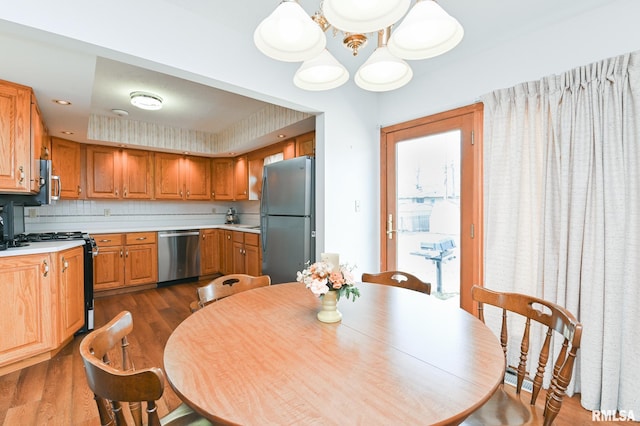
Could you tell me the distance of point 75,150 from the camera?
409 cm

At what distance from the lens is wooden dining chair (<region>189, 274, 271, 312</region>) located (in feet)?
5.42

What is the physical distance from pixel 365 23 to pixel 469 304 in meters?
2.34

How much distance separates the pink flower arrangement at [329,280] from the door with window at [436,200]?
5.56 ft

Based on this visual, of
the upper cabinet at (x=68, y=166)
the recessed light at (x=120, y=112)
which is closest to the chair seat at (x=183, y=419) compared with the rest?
the recessed light at (x=120, y=112)

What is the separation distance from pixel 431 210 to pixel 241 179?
11.0 feet

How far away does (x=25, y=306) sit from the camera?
2248mm

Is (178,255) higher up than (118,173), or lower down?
lower down

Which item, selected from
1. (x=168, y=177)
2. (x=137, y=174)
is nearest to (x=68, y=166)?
(x=137, y=174)

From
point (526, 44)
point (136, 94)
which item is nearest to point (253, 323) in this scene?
point (526, 44)

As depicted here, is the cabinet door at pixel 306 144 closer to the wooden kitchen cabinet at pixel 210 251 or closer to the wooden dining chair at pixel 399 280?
the wooden dining chair at pixel 399 280

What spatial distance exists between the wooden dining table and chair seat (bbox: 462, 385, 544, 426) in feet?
0.84

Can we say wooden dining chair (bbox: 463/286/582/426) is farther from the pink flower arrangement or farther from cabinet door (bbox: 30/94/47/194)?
cabinet door (bbox: 30/94/47/194)

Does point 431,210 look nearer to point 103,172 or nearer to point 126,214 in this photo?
point 103,172

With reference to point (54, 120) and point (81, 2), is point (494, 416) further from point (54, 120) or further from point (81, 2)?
point (54, 120)
